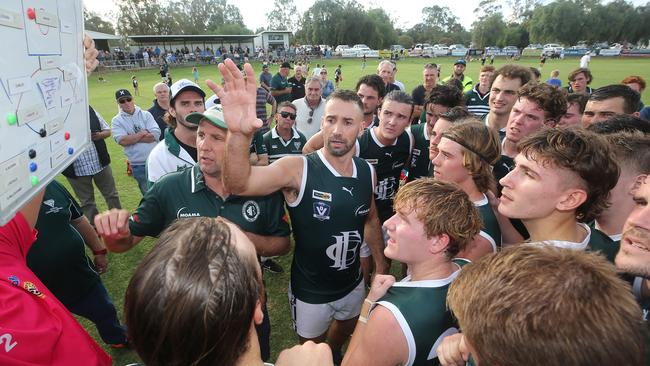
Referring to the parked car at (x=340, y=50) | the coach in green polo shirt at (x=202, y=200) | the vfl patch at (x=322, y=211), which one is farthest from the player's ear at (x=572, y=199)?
the parked car at (x=340, y=50)

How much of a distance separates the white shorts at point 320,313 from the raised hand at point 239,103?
1.77 m

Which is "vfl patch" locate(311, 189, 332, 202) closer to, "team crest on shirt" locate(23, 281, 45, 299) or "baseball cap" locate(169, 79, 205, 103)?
"team crest on shirt" locate(23, 281, 45, 299)

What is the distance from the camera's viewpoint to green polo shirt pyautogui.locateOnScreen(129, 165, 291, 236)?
2.59m

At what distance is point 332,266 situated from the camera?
3021 millimetres

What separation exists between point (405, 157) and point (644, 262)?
10.6 feet

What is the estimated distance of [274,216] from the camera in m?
2.85

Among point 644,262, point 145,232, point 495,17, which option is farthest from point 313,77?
point 495,17

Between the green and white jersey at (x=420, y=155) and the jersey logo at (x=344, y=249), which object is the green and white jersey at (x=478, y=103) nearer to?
the green and white jersey at (x=420, y=155)

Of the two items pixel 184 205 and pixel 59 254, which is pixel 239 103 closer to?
pixel 184 205

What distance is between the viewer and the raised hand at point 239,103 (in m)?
2.15

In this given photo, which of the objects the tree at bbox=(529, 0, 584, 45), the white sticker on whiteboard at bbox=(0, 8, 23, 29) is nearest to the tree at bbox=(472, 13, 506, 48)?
the tree at bbox=(529, 0, 584, 45)

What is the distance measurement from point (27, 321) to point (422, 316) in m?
1.83

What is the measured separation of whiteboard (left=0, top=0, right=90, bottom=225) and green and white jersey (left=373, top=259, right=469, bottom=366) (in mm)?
1640

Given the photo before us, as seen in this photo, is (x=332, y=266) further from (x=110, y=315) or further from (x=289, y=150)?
(x=289, y=150)
